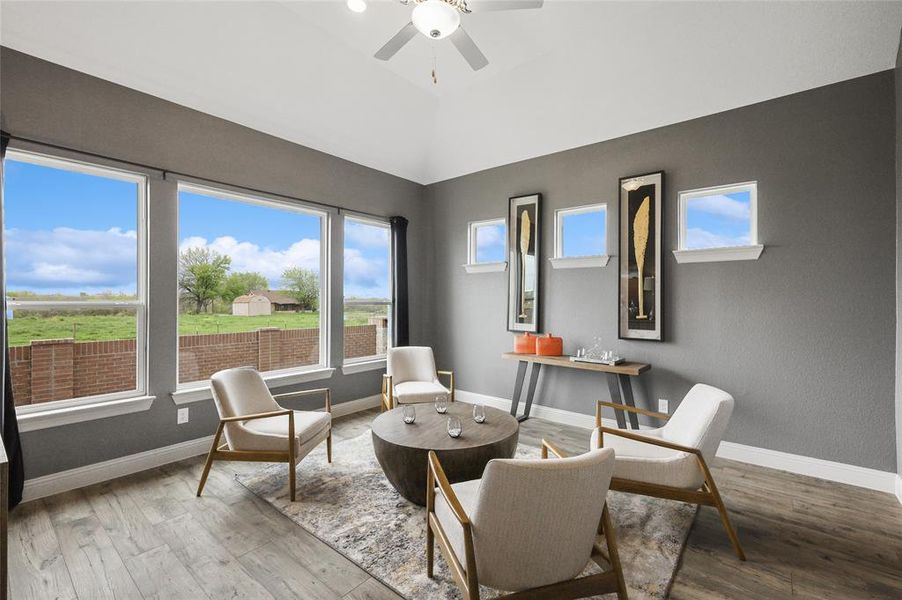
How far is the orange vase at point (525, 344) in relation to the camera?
4406 mm

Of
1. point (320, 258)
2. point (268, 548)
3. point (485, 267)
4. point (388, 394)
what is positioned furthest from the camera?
point (485, 267)

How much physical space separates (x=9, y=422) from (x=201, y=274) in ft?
5.19

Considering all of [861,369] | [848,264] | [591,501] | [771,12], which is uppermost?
[771,12]

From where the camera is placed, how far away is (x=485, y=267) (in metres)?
4.99

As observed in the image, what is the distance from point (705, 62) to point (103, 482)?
5608 mm

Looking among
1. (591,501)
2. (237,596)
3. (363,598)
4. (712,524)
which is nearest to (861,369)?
(712,524)

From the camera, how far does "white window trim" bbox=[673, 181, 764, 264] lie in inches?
132

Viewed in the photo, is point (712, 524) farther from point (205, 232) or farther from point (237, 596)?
point (205, 232)

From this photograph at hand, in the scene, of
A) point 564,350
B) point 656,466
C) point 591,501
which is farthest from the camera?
point 564,350

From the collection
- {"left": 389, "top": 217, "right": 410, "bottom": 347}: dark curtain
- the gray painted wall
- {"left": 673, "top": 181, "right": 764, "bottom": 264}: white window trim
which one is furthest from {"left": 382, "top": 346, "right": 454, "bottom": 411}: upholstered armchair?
the gray painted wall

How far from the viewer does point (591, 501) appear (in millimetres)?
1425

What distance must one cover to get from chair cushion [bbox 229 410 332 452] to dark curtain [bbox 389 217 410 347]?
2.07m

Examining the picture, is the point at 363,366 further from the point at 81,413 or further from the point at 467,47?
the point at 467,47


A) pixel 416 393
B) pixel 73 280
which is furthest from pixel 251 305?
pixel 416 393
